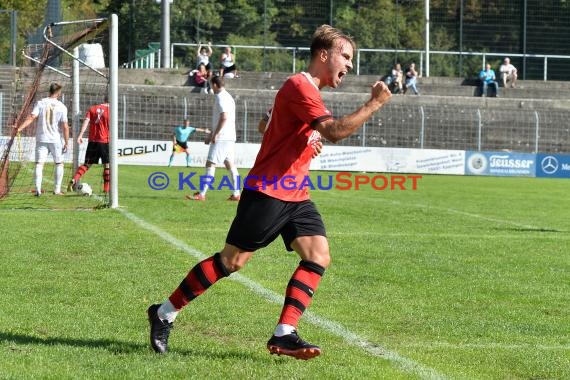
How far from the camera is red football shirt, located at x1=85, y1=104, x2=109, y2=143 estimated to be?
19.1m

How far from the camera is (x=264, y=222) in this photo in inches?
232

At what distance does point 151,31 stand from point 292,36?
607 centimetres

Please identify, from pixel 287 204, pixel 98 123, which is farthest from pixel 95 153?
pixel 287 204

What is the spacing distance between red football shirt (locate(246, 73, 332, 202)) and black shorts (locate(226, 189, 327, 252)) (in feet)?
0.15

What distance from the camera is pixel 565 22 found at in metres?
44.1

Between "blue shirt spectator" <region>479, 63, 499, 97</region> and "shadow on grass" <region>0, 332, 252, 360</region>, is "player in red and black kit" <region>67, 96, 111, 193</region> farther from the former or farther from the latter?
"blue shirt spectator" <region>479, 63, 499, 97</region>

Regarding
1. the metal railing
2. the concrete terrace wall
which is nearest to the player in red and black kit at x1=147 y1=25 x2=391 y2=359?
the concrete terrace wall

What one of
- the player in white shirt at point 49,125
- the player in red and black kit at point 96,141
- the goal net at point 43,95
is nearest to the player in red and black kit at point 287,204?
the goal net at point 43,95

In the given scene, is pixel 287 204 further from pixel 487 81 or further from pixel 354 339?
pixel 487 81

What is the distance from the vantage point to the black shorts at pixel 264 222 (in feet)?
19.4

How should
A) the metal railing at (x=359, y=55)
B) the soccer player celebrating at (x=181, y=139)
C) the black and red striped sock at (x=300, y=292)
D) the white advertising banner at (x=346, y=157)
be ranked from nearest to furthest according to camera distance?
the black and red striped sock at (x=300, y=292) < the soccer player celebrating at (x=181, y=139) < the white advertising banner at (x=346, y=157) < the metal railing at (x=359, y=55)

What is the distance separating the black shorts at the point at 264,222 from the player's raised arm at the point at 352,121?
0.51m

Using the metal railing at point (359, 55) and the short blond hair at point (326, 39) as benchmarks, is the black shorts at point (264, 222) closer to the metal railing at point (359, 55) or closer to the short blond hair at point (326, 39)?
the short blond hair at point (326, 39)

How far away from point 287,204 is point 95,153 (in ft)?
44.4
